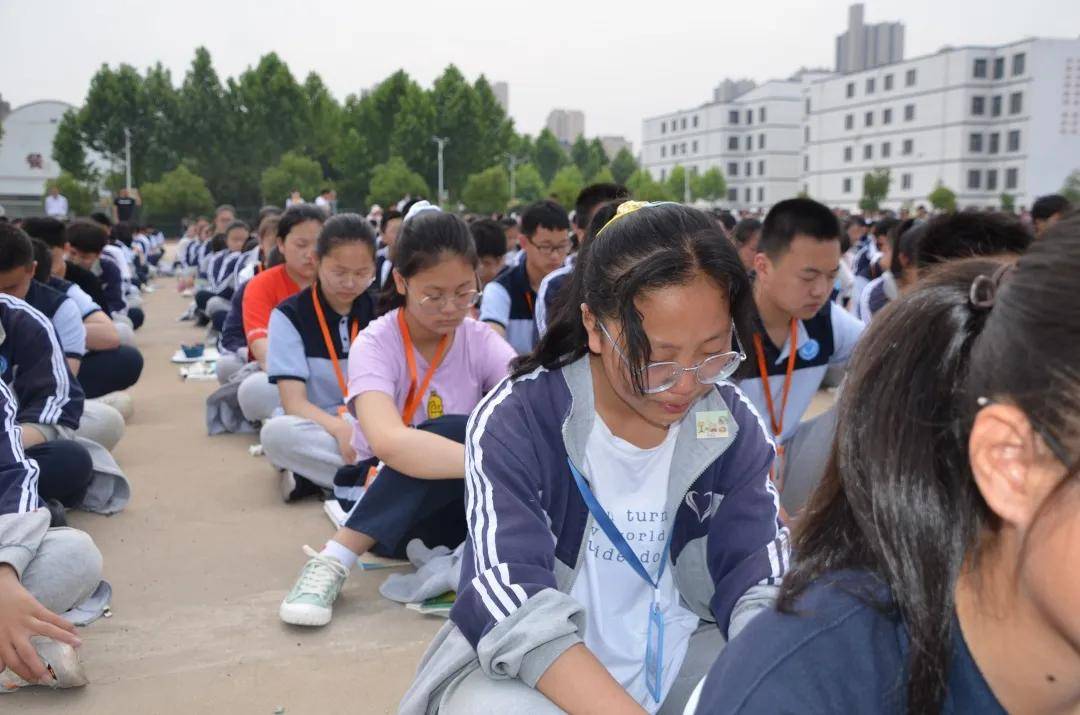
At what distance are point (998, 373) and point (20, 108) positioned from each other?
63.9m

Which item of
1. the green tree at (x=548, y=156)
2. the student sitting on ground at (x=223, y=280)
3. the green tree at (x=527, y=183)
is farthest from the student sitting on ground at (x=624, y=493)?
the green tree at (x=548, y=156)

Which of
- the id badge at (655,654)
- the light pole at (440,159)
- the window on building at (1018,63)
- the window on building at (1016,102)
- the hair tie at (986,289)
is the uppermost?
the window on building at (1018,63)

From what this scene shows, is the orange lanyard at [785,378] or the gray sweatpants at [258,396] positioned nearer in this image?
the orange lanyard at [785,378]

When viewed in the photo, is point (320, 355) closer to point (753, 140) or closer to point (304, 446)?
point (304, 446)

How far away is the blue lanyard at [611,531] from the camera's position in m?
1.71

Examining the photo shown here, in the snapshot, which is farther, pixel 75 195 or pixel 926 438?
pixel 75 195

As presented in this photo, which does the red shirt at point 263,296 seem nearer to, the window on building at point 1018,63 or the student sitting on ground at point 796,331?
the student sitting on ground at point 796,331

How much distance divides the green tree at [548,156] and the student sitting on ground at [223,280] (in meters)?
70.3

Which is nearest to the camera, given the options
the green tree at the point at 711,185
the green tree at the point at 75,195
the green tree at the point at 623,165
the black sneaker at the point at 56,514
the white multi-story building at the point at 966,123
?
the black sneaker at the point at 56,514

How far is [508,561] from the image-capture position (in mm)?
1560

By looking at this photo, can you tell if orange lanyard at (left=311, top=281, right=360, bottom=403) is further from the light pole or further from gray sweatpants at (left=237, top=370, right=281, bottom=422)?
the light pole

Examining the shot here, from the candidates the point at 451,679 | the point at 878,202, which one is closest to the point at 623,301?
the point at 451,679

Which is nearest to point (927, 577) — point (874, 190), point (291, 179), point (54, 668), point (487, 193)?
point (54, 668)

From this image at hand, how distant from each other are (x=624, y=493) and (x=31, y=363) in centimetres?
255
